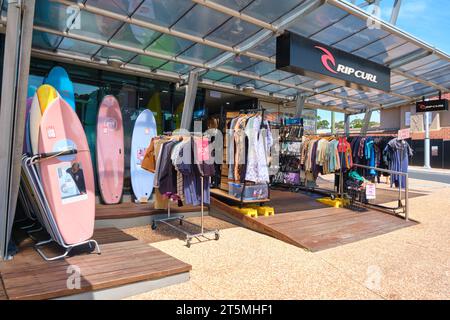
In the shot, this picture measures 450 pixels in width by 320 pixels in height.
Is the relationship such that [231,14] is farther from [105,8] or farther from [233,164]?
[233,164]

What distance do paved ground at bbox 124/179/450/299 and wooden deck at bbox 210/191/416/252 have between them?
0.16 meters

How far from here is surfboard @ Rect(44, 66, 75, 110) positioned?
5.62m

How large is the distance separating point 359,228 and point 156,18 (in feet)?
14.9

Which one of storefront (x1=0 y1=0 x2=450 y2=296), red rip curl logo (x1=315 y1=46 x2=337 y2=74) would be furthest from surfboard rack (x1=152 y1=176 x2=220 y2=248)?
red rip curl logo (x1=315 y1=46 x2=337 y2=74)

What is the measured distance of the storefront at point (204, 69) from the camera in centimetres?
405

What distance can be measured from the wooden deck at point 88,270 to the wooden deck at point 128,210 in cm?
128

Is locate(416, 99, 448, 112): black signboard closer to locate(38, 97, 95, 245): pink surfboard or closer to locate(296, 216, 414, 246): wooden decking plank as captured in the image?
locate(296, 216, 414, 246): wooden decking plank

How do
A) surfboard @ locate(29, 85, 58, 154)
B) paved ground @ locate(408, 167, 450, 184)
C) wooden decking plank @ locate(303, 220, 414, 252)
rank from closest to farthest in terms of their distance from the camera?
surfboard @ locate(29, 85, 58, 154) → wooden decking plank @ locate(303, 220, 414, 252) → paved ground @ locate(408, 167, 450, 184)

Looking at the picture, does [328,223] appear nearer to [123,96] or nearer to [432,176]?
[123,96]

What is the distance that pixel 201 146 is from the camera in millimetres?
4230

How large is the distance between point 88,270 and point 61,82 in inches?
158
